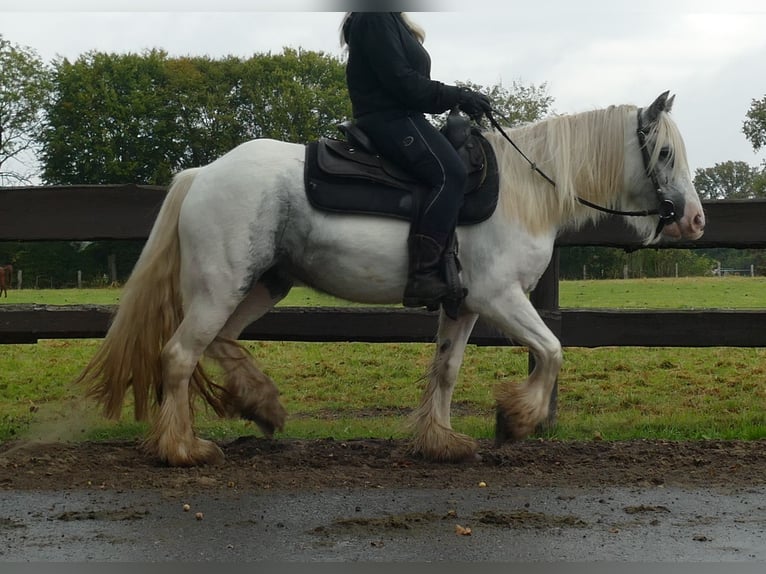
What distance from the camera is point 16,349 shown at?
14555mm

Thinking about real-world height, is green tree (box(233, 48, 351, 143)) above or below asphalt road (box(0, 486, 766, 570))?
above

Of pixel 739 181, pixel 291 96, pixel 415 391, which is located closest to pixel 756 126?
pixel 739 181

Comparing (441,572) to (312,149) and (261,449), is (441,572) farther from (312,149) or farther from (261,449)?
(312,149)

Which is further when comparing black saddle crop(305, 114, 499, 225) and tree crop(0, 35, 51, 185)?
tree crop(0, 35, 51, 185)

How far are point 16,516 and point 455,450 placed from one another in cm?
260

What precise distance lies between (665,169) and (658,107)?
1.31 ft

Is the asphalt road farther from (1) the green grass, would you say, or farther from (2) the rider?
(1) the green grass

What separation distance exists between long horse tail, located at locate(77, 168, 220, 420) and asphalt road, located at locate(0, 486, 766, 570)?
1.17 m

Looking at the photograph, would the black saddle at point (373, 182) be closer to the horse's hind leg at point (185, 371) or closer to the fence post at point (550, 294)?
the horse's hind leg at point (185, 371)

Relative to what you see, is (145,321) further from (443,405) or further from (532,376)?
(532,376)

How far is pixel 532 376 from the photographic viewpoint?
580cm

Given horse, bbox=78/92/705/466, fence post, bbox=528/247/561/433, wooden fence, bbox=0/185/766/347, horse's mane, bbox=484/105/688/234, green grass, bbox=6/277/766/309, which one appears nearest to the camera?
horse, bbox=78/92/705/466

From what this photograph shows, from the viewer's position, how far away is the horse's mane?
236 inches

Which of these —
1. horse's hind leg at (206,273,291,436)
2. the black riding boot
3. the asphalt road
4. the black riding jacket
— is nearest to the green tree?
horse's hind leg at (206,273,291,436)
